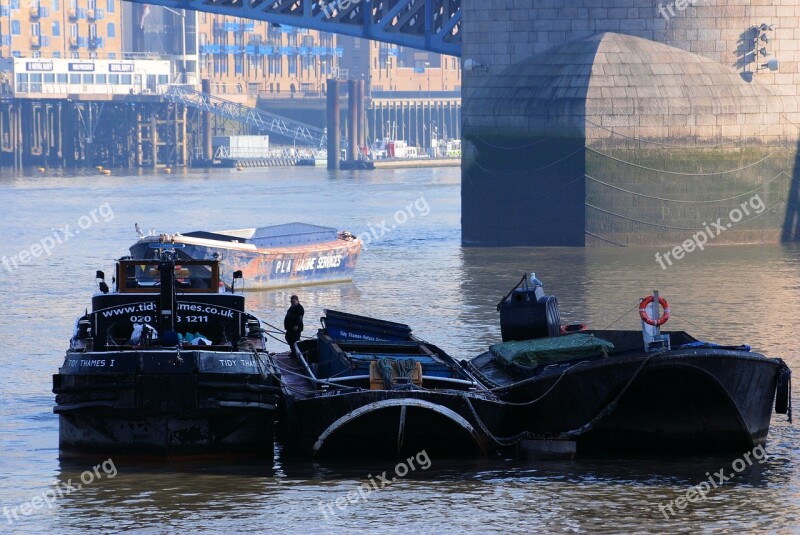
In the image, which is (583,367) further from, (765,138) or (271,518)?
(765,138)

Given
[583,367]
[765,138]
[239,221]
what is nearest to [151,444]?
[583,367]

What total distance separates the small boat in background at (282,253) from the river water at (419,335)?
583 millimetres

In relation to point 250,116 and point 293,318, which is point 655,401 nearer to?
point 293,318

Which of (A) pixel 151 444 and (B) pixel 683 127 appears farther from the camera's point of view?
(B) pixel 683 127

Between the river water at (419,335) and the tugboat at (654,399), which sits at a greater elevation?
the tugboat at (654,399)

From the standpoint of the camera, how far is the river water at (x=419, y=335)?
64.2ft

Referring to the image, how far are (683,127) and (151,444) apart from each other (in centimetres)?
3683

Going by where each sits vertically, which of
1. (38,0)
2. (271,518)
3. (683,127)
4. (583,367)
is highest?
(38,0)

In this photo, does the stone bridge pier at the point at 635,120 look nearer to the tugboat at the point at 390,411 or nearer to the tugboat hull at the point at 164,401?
the tugboat at the point at 390,411

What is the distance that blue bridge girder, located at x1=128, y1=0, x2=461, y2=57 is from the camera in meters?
70.8

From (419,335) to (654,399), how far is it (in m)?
13.0

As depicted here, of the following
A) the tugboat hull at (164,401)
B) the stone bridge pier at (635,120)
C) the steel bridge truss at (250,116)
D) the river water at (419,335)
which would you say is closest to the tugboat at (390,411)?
the river water at (419,335)

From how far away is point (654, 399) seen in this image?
73.0 ft

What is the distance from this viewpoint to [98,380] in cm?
2097
